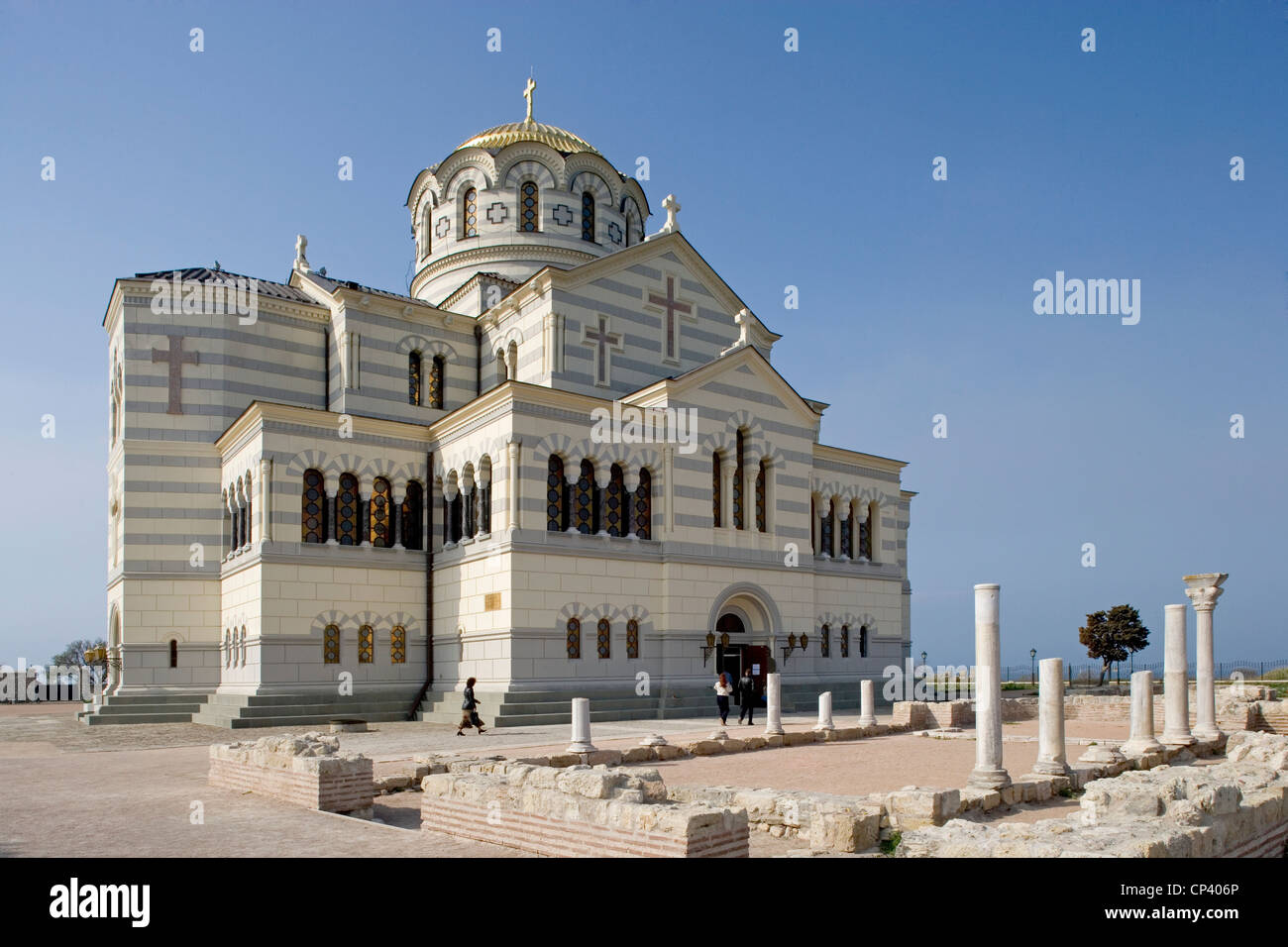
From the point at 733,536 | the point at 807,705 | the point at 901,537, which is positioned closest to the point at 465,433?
the point at 733,536

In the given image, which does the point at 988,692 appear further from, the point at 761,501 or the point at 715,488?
the point at 761,501

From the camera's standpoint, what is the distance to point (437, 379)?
33781 mm

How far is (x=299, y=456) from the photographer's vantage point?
91.8 ft

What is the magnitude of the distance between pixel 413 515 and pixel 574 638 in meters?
6.51

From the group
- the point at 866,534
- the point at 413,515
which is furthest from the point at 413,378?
the point at 866,534

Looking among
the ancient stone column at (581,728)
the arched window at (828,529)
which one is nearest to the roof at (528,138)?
the arched window at (828,529)

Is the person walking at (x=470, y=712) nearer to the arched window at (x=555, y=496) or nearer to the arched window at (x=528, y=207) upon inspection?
the arched window at (x=555, y=496)

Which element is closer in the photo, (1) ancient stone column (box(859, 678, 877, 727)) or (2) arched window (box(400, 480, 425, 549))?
(1) ancient stone column (box(859, 678, 877, 727))

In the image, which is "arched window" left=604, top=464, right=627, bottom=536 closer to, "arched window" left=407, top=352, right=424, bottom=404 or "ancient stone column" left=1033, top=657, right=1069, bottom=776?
"arched window" left=407, top=352, right=424, bottom=404

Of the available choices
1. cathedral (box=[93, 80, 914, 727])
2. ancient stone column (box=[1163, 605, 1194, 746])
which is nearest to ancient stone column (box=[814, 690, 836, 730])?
cathedral (box=[93, 80, 914, 727])

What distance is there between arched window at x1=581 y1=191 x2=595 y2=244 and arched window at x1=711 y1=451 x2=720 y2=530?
11028 mm

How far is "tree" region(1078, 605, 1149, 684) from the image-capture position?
62531 mm
